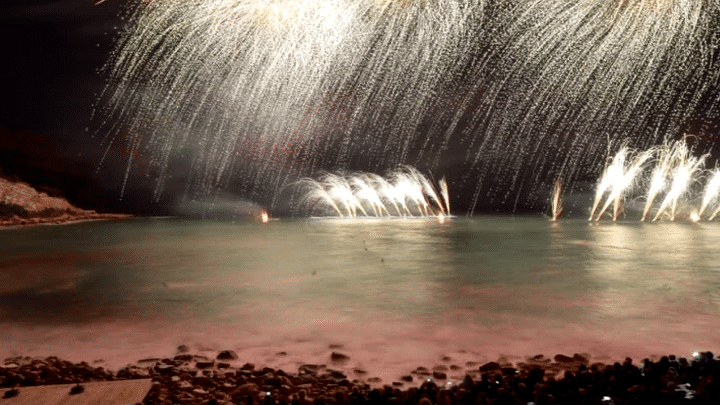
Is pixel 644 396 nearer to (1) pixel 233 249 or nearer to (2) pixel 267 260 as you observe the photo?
(2) pixel 267 260

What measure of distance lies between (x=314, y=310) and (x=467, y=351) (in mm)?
4671

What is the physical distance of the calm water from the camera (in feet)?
31.0

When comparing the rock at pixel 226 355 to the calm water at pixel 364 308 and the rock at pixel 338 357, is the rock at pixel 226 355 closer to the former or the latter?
the calm water at pixel 364 308

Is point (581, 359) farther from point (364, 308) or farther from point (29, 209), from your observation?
point (29, 209)

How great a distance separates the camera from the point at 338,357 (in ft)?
28.5

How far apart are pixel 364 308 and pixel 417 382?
585 cm

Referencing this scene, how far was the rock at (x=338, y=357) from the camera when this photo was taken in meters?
8.58

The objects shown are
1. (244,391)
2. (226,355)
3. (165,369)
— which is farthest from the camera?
(226,355)

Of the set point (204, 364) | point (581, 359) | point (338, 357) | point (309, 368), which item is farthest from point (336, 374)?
point (581, 359)

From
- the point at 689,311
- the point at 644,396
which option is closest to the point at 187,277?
the point at 689,311

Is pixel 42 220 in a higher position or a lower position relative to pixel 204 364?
lower

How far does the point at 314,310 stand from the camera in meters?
12.8

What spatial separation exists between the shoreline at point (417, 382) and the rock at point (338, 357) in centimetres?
38

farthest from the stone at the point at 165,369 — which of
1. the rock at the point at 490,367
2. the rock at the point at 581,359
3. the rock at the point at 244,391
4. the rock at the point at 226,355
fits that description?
the rock at the point at 581,359
